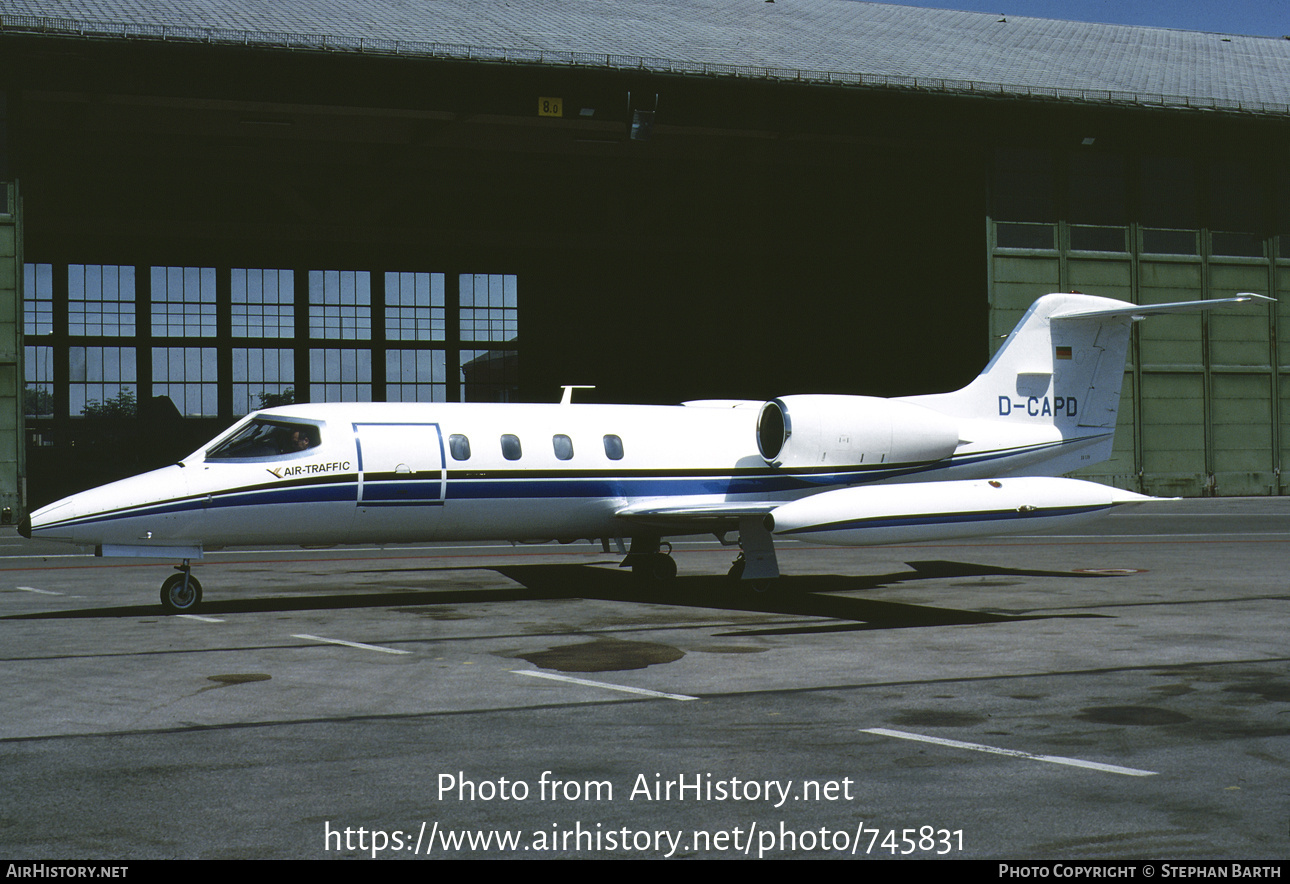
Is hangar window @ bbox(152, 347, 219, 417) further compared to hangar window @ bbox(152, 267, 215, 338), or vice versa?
hangar window @ bbox(152, 347, 219, 417)

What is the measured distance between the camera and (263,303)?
60656 millimetres

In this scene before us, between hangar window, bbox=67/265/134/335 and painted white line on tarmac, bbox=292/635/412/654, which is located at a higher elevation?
hangar window, bbox=67/265/134/335

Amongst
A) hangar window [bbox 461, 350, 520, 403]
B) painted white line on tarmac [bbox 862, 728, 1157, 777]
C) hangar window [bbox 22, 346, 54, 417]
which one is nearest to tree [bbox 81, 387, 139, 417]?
hangar window [bbox 22, 346, 54, 417]

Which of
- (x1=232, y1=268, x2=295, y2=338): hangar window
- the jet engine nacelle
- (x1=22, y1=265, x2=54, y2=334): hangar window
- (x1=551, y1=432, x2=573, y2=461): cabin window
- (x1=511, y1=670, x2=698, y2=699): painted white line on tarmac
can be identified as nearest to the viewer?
(x1=511, y1=670, x2=698, y2=699): painted white line on tarmac

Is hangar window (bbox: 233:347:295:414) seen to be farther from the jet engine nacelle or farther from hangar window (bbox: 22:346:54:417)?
the jet engine nacelle

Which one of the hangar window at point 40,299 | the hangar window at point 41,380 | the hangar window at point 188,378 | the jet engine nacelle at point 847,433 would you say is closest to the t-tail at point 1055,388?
the jet engine nacelle at point 847,433

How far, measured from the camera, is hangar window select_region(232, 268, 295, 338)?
60469mm

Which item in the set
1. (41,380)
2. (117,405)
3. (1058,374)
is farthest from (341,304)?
(1058,374)

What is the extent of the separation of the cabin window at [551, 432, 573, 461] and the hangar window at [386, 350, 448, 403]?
146ft

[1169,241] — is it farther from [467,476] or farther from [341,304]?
[467,476]

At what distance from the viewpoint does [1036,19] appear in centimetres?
5425

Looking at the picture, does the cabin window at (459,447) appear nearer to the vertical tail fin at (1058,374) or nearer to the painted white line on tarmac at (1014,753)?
the vertical tail fin at (1058,374)

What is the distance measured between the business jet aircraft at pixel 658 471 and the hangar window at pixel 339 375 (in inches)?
1674

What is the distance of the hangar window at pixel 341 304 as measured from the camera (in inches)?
2400
